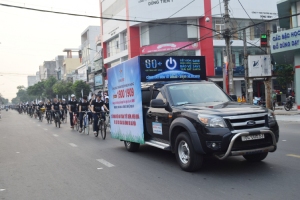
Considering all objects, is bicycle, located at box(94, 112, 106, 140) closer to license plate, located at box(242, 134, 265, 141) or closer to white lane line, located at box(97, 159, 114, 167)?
white lane line, located at box(97, 159, 114, 167)

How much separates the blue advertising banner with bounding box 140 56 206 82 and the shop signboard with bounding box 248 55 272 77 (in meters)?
16.5

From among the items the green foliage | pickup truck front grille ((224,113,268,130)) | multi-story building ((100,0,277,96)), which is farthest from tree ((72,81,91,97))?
pickup truck front grille ((224,113,268,130))

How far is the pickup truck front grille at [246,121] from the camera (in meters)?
6.23

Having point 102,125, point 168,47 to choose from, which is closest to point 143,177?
point 102,125

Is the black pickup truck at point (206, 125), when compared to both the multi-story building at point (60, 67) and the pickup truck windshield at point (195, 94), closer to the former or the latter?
the pickup truck windshield at point (195, 94)

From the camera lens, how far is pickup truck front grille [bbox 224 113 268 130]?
6230 millimetres

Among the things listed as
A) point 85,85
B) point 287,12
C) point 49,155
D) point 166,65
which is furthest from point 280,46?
point 85,85

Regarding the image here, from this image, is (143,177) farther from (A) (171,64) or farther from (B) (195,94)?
(A) (171,64)

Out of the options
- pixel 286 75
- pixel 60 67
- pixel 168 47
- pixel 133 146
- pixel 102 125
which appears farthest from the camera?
pixel 60 67

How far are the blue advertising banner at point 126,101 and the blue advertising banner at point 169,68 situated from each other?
23 cm

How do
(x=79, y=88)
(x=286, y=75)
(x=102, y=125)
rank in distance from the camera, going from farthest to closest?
(x=79, y=88) < (x=286, y=75) < (x=102, y=125)

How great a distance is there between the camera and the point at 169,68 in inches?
364

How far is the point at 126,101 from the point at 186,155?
10.9 feet

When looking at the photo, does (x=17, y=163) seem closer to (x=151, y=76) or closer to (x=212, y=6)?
(x=151, y=76)
